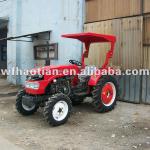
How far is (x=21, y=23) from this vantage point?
16.0m

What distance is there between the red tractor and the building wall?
2.98 meters

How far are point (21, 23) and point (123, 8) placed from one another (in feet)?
22.3

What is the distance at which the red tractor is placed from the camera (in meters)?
7.93

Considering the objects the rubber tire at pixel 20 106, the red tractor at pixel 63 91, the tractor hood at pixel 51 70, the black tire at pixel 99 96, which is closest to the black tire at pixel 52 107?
the red tractor at pixel 63 91

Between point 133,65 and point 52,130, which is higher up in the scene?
point 133,65

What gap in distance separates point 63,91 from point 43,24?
21.1ft

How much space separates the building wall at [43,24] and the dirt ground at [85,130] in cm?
367

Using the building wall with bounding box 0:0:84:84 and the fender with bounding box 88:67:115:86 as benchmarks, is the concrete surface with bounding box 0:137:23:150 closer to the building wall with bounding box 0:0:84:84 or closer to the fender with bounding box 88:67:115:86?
the fender with bounding box 88:67:115:86

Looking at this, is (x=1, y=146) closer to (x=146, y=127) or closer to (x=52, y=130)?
(x=52, y=130)

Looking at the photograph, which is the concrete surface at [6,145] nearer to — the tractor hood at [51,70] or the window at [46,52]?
the tractor hood at [51,70]

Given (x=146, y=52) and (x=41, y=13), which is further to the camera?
(x=41, y=13)

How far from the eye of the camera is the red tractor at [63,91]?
26.0 ft

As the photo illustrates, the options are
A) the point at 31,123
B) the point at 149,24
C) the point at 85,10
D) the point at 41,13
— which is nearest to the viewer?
the point at 31,123

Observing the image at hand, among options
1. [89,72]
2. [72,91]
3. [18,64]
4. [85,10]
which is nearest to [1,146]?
[72,91]
